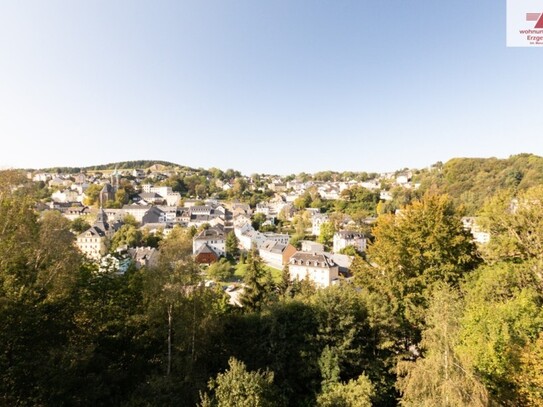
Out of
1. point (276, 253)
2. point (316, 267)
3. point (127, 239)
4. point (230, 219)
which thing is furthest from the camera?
point (230, 219)

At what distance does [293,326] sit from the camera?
12.4m

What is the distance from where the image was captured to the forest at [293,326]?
8609 millimetres

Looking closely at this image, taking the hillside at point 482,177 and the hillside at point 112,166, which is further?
the hillside at point 112,166

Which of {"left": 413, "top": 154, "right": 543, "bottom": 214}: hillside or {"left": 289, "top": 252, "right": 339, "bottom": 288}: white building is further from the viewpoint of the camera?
{"left": 413, "top": 154, "right": 543, "bottom": 214}: hillside

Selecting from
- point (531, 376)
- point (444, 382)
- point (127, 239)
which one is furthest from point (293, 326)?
point (127, 239)

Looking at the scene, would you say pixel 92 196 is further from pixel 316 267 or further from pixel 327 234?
pixel 316 267

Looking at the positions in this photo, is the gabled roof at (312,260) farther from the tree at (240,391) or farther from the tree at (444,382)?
the tree at (444,382)

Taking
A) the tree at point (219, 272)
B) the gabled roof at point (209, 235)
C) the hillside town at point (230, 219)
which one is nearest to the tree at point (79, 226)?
the hillside town at point (230, 219)

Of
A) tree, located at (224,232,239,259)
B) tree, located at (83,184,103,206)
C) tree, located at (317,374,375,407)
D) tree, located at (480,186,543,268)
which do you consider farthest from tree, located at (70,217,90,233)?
tree, located at (480,186,543,268)

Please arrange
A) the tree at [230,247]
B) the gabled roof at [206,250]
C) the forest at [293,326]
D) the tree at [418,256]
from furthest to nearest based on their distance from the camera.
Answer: the tree at [230,247] < the gabled roof at [206,250] < the tree at [418,256] < the forest at [293,326]

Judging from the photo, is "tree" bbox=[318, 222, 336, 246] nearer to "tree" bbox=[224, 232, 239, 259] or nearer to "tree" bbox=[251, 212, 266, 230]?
"tree" bbox=[224, 232, 239, 259]

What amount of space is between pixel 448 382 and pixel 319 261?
37.0 meters

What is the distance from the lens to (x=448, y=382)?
20.4ft

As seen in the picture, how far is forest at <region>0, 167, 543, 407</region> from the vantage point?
28.2 ft
